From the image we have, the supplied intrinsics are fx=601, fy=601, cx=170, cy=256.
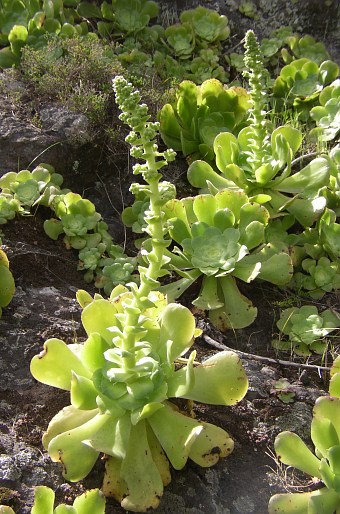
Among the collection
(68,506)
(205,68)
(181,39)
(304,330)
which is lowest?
(304,330)

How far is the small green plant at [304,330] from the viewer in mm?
2578

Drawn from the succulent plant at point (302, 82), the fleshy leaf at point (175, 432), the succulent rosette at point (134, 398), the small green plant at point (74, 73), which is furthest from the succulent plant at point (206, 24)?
the fleshy leaf at point (175, 432)

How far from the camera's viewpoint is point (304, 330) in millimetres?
2600

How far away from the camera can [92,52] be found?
352 cm

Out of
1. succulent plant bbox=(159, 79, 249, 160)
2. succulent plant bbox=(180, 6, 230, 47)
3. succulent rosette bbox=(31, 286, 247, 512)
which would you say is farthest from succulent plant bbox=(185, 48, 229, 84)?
succulent rosette bbox=(31, 286, 247, 512)

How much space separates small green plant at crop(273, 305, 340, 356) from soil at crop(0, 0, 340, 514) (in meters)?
0.05

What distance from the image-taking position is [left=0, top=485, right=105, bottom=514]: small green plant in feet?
5.66

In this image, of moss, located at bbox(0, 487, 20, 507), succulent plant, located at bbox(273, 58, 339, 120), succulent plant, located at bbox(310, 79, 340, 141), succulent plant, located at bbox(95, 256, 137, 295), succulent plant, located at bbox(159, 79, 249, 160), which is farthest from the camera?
succulent plant, located at bbox(273, 58, 339, 120)

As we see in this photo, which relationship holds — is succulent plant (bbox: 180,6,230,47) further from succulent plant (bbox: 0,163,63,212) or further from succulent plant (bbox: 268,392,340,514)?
succulent plant (bbox: 268,392,340,514)

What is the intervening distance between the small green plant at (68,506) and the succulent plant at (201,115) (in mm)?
2029

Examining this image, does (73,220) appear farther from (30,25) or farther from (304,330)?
(30,25)

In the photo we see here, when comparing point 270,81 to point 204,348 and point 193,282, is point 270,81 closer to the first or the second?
point 193,282

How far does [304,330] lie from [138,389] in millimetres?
979

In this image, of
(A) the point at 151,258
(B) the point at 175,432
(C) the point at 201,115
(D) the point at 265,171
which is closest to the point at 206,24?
(C) the point at 201,115
